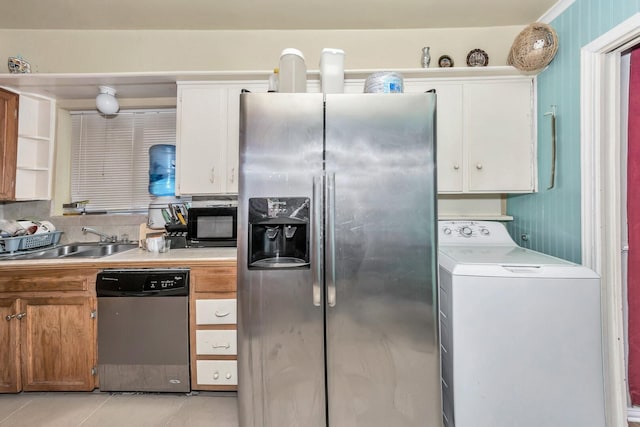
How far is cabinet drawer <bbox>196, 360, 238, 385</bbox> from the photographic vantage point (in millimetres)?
1764

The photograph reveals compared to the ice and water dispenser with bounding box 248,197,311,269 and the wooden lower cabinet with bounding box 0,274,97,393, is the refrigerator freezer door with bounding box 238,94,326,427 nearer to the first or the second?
the ice and water dispenser with bounding box 248,197,311,269

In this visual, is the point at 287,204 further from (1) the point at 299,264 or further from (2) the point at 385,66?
(2) the point at 385,66

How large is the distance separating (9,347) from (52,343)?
0.83 ft

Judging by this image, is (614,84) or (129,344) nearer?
(614,84)

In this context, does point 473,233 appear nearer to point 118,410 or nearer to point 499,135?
point 499,135

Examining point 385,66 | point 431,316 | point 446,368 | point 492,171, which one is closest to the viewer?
point 431,316

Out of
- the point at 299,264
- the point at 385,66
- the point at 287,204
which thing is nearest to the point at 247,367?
the point at 299,264

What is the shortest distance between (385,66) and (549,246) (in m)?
→ 1.82

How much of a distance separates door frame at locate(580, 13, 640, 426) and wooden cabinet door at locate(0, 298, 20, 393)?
347 centimetres

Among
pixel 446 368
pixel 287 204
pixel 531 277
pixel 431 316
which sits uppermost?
pixel 287 204

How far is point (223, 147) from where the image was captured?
208cm

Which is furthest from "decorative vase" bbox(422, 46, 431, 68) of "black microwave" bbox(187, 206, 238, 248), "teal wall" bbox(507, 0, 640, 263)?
"black microwave" bbox(187, 206, 238, 248)

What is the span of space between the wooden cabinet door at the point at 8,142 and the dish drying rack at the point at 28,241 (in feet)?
1.18

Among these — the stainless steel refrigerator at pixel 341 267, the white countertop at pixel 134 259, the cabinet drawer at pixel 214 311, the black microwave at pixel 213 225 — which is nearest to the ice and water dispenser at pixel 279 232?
the stainless steel refrigerator at pixel 341 267
